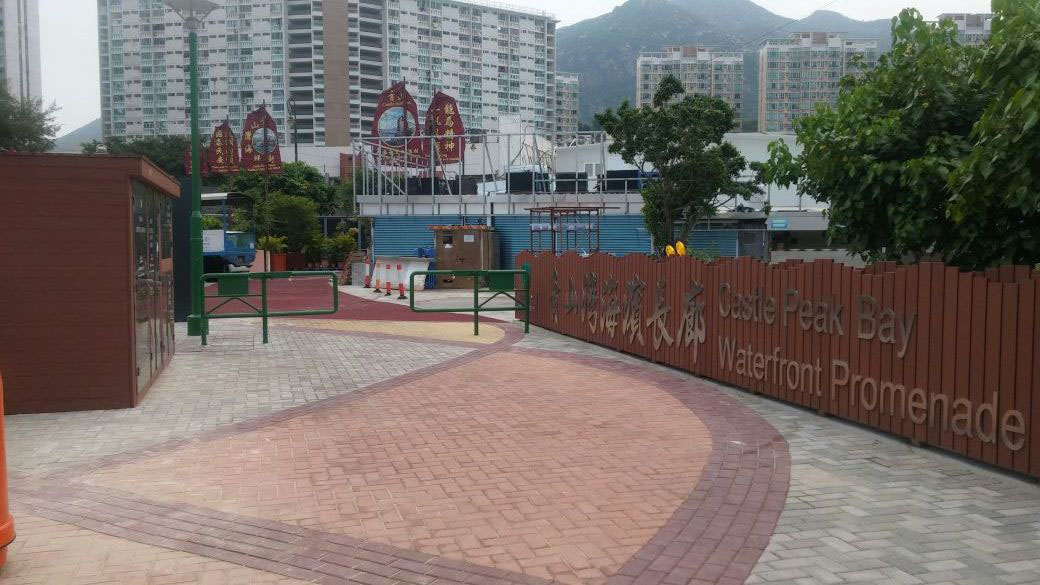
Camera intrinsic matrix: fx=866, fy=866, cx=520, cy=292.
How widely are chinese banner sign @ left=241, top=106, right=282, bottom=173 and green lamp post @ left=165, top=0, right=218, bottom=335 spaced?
117ft

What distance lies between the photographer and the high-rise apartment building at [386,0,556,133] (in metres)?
128

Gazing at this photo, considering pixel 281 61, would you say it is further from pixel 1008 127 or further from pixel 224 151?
pixel 1008 127

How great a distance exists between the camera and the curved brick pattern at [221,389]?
7316 millimetres

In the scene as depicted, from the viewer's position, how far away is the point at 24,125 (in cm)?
3825

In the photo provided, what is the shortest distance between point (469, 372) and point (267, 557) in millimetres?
6422

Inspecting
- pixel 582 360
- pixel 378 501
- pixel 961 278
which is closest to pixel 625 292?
pixel 582 360

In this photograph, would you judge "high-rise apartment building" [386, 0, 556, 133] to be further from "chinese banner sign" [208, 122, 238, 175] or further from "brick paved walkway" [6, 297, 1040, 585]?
"brick paved walkway" [6, 297, 1040, 585]

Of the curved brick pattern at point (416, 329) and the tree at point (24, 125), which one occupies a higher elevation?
the tree at point (24, 125)

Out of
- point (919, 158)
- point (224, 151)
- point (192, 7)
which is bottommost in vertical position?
point (919, 158)

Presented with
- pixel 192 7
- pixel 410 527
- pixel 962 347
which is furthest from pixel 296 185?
pixel 410 527

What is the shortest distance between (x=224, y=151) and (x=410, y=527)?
54033 mm

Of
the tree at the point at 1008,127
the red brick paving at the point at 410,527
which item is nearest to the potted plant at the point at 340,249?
the red brick paving at the point at 410,527

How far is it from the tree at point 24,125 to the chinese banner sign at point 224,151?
14.2 metres

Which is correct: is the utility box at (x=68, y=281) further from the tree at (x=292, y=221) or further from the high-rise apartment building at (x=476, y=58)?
the high-rise apartment building at (x=476, y=58)
